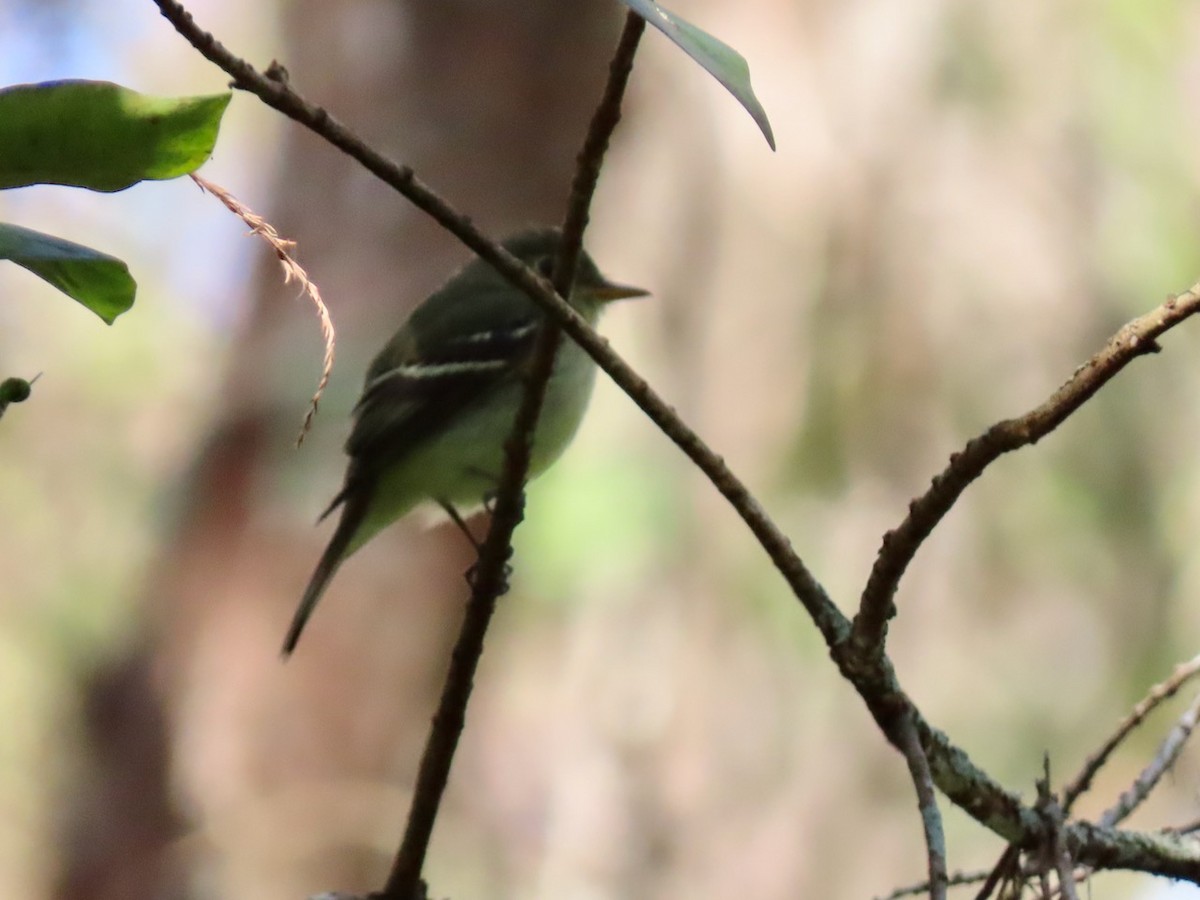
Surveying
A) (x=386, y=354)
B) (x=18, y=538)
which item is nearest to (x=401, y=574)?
(x=386, y=354)

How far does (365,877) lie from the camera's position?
3.77 m

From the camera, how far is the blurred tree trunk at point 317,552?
12.9ft

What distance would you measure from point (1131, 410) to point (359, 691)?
2443mm

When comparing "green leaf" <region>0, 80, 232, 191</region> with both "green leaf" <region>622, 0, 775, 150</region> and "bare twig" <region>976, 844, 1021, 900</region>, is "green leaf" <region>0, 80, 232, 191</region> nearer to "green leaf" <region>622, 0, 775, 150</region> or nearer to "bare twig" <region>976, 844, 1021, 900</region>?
"green leaf" <region>622, 0, 775, 150</region>

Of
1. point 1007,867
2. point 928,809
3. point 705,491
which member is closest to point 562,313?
point 928,809

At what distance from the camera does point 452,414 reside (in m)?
3.25

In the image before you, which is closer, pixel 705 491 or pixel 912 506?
pixel 912 506

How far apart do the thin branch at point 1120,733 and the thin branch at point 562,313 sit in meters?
0.38

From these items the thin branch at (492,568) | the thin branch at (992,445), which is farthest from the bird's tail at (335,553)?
the thin branch at (992,445)

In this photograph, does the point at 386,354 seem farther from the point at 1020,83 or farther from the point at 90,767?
the point at 1020,83

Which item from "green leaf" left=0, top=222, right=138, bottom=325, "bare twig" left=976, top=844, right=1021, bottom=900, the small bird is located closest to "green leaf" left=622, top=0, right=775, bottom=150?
"green leaf" left=0, top=222, right=138, bottom=325

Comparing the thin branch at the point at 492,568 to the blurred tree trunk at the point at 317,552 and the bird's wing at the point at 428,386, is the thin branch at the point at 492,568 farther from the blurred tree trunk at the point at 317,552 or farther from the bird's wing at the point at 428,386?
the blurred tree trunk at the point at 317,552

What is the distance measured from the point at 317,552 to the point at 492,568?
2.70 metres

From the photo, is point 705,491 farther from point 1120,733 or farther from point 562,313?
point 562,313
